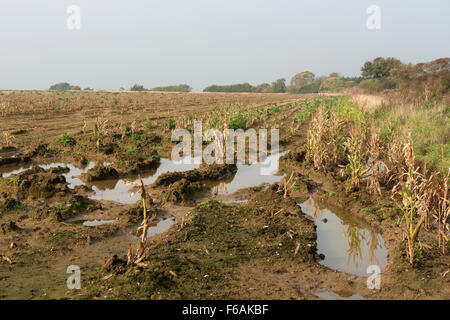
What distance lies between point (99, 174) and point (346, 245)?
18.7 ft

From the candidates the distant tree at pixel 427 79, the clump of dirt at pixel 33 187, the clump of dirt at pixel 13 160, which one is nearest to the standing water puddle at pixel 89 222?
the clump of dirt at pixel 33 187

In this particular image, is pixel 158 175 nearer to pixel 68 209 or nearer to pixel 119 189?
pixel 119 189

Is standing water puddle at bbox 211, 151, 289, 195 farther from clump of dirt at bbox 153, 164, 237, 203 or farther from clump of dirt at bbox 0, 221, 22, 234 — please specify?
clump of dirt at bbox 0, 221, 22, 234

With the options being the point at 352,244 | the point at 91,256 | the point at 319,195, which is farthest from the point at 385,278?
the point at 91,256

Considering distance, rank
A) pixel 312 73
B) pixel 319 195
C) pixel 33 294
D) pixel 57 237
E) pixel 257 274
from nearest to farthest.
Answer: pixel 33 294
pixel 257 274
pixel 57 237
pixel 319 195
pixel 312 73

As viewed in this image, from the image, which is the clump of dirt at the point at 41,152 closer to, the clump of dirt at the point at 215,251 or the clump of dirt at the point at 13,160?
the clump of dirt at the point at 13,160

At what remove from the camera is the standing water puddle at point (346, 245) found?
4859mm

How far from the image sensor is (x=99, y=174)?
27.6 feet

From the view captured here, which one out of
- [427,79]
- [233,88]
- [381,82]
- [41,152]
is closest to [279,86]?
[233,88]

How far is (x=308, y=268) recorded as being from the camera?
4469mm

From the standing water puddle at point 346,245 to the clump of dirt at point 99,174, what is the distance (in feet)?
15.2

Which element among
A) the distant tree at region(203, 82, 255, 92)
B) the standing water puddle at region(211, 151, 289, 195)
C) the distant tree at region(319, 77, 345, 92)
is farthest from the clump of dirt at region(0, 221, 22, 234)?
the distant tree at region(203, 82, 255, 92)
